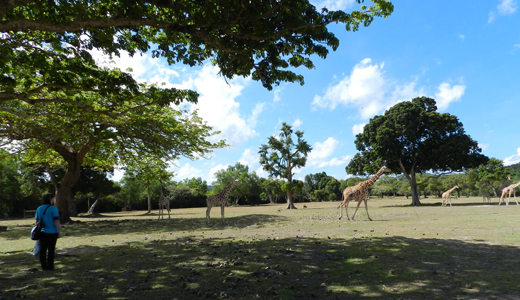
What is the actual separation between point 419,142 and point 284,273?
1453 inches

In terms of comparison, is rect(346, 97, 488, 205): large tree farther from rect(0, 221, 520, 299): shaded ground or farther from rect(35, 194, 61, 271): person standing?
rect(35, 194, 61, 271): person standing

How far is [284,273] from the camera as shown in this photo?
18.3 feet

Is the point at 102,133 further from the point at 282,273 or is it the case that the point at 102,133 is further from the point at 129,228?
the point at 282,273

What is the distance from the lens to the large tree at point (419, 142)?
111ft

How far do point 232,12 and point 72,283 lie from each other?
271 inches

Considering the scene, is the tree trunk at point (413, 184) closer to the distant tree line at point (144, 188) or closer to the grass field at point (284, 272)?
the distant tree line at point (144, 188)

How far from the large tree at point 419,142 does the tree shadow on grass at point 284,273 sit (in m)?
30.1

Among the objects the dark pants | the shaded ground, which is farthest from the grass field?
the dark pants

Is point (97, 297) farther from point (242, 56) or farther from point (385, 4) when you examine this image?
point (385, 4)

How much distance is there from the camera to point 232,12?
23.5ft

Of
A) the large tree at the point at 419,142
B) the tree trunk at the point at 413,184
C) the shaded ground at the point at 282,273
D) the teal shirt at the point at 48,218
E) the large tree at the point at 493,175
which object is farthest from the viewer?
the large tree at the point at 493,175

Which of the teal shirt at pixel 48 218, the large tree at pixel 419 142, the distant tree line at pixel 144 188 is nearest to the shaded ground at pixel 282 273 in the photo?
the teal shirt at pixel 48 218

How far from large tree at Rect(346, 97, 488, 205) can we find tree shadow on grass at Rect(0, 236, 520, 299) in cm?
3006

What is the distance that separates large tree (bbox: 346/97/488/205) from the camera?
111 ft
